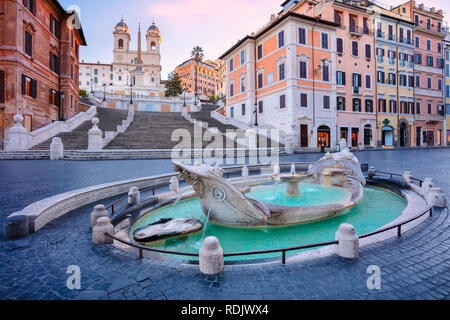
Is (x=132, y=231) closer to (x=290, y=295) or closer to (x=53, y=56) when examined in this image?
(x=290, y=295)

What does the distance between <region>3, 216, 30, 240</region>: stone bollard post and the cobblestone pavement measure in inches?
6.1

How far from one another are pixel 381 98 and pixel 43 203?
136 ft

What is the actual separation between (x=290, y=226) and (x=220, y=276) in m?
3.11

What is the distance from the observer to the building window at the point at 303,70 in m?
29.1

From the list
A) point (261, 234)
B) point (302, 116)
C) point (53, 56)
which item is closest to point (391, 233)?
point (261, 234)

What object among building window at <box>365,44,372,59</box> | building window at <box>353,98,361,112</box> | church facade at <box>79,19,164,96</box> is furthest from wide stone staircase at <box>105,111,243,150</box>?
church facade at <box>79,19,164,96</box>

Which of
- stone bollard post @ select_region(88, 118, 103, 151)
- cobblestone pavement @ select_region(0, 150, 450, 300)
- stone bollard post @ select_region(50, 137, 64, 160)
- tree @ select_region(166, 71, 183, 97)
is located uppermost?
tree @ select_region(166, 71, 183, 97)

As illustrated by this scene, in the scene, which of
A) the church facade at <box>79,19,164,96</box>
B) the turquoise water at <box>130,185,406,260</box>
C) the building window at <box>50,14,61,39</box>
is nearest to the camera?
the turquoise water at <box>130,185,406,260</box>

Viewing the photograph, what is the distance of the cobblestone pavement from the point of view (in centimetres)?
277

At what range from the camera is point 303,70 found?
95.9ft

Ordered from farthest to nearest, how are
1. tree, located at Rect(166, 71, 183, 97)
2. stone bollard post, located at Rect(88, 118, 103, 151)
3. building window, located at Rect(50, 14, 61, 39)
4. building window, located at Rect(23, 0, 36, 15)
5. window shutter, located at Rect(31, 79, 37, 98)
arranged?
tree, located at Rect(166, 71, 183, 97)
building window, located at Rect(50, 14, 61, 39)
window shutter, located at Rect(31, 79, 37, 98)
building window, located at Rect(23, 0, 36, 15)
stone bollard post, located at Rect(88, 118, 103, 151)

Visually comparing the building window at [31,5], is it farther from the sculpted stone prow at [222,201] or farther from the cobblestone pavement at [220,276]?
the sculpted stone prow at [222,201]

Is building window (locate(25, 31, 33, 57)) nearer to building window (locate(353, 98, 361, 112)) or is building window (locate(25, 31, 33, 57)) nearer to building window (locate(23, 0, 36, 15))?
building window (locate(23, 0, 36, 15))

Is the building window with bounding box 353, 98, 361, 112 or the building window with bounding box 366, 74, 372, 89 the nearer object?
the building window with bounding box 353, 98, 361, 112
